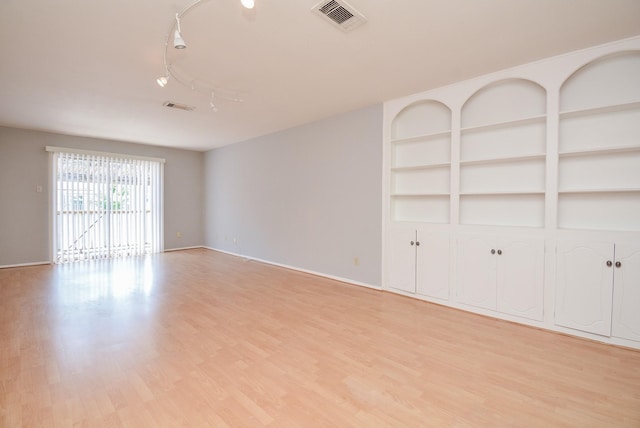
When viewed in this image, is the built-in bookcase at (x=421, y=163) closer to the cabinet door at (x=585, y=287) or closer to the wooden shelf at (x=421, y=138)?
the wooden shelf at (x=421, y=138)

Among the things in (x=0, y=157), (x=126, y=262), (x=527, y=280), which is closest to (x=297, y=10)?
(x=527, y=280)

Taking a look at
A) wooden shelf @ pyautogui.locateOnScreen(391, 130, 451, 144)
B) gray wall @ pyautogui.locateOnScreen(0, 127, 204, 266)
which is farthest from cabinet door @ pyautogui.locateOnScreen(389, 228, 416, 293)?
gray wall @ pyautogui.locateOnScreen(0, 127, 204, 266)

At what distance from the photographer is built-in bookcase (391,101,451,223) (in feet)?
12.1

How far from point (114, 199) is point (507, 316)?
25.0ft

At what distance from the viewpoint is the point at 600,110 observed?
2.69 m

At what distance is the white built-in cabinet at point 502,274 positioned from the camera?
9.55 feet

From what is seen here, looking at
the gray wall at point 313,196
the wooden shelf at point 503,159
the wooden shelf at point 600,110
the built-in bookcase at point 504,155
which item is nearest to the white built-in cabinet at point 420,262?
the gray wall at point 313,196

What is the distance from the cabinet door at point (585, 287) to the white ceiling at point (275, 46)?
1865mm

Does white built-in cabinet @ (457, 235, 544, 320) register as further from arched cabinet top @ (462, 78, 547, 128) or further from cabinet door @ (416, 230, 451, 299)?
arched cabinet top @ (462, 78, 547, 128)

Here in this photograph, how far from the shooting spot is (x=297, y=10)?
2.14 metres

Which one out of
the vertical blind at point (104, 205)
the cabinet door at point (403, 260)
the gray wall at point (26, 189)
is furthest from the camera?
the vertical blind at point (104, 205)

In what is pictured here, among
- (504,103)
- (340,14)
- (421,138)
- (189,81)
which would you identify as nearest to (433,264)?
(421,138)

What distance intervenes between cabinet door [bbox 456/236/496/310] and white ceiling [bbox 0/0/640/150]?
6.20 ft

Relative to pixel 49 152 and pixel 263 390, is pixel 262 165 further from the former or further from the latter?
pixel 263 390
